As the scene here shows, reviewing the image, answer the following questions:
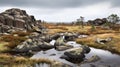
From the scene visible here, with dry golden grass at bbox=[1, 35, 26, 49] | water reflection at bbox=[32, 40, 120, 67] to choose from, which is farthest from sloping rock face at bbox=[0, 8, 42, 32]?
water reflection at bbox=[32, 40, 120, 67]

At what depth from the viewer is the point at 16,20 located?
10612 centimetres

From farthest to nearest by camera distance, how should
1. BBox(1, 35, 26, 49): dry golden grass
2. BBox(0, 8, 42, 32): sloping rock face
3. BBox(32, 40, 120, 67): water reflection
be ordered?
1. BBox(0, 8, 42, 32): sloping rock face
2. BBox(1, 35, 26, 49): dry golden grass
3. BBox(32, 40, 120, 67): water reflection

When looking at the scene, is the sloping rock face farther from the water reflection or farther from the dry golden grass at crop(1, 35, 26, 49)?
the water reflection

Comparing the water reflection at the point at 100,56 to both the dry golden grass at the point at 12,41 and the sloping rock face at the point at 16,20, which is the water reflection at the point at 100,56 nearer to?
the dry golden grass at the point at 12,41

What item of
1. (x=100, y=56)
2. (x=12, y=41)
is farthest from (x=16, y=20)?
(x=100, y=56)

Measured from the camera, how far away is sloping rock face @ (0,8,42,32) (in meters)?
106

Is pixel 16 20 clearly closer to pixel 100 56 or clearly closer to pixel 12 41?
pixel 12 41

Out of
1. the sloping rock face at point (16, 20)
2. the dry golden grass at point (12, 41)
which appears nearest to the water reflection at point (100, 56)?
the dry golden grass at point (12, 41)

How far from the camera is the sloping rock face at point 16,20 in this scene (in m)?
106

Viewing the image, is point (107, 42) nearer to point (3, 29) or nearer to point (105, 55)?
point (105, 55)

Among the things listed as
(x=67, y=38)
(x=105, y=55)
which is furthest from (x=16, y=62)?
(x=67, y=38)

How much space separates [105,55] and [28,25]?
6278cm

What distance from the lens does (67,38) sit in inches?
3302

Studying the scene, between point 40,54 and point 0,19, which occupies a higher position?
point 0,19
